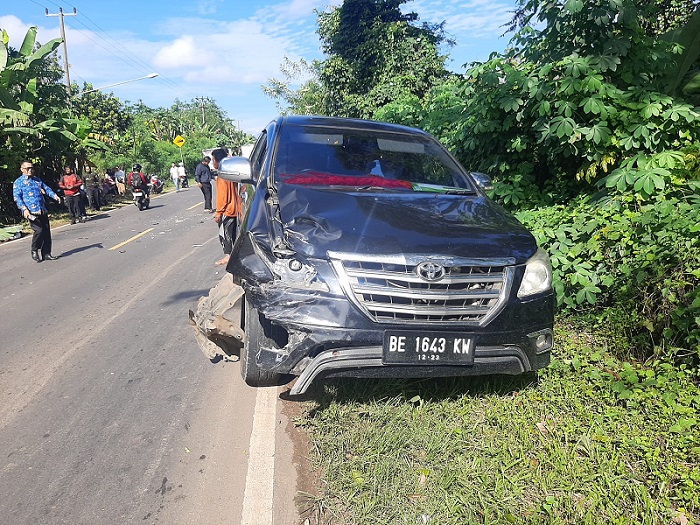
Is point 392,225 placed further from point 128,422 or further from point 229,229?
point 229,229

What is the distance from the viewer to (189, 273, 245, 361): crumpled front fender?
3.69m

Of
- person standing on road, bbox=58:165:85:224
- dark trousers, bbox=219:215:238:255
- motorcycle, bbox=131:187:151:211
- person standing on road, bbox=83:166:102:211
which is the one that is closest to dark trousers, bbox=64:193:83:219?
person standing on road, bbox=58:165:85:224

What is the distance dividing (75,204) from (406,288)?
17.0 m

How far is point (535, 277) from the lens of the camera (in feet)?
10.6

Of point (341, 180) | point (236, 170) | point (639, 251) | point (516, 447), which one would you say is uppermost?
point (236, 170)

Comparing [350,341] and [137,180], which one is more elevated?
[137,180]

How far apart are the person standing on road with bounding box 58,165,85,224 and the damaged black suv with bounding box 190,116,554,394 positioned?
15.7 m

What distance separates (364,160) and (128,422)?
8.58ft

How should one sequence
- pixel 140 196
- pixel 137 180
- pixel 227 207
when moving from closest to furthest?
pixel 227 207 < pixel 137 180 < pixel 140 196

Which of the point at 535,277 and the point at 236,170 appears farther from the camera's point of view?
the point at 236,170

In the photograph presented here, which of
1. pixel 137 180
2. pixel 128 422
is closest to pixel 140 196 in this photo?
pixel 137 180

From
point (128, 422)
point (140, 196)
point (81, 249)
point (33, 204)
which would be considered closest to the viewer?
point (128, 422)

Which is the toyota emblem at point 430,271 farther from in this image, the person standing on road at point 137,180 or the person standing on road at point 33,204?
the person standing on road at point 137,180

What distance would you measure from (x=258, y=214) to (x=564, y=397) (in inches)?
91.4
